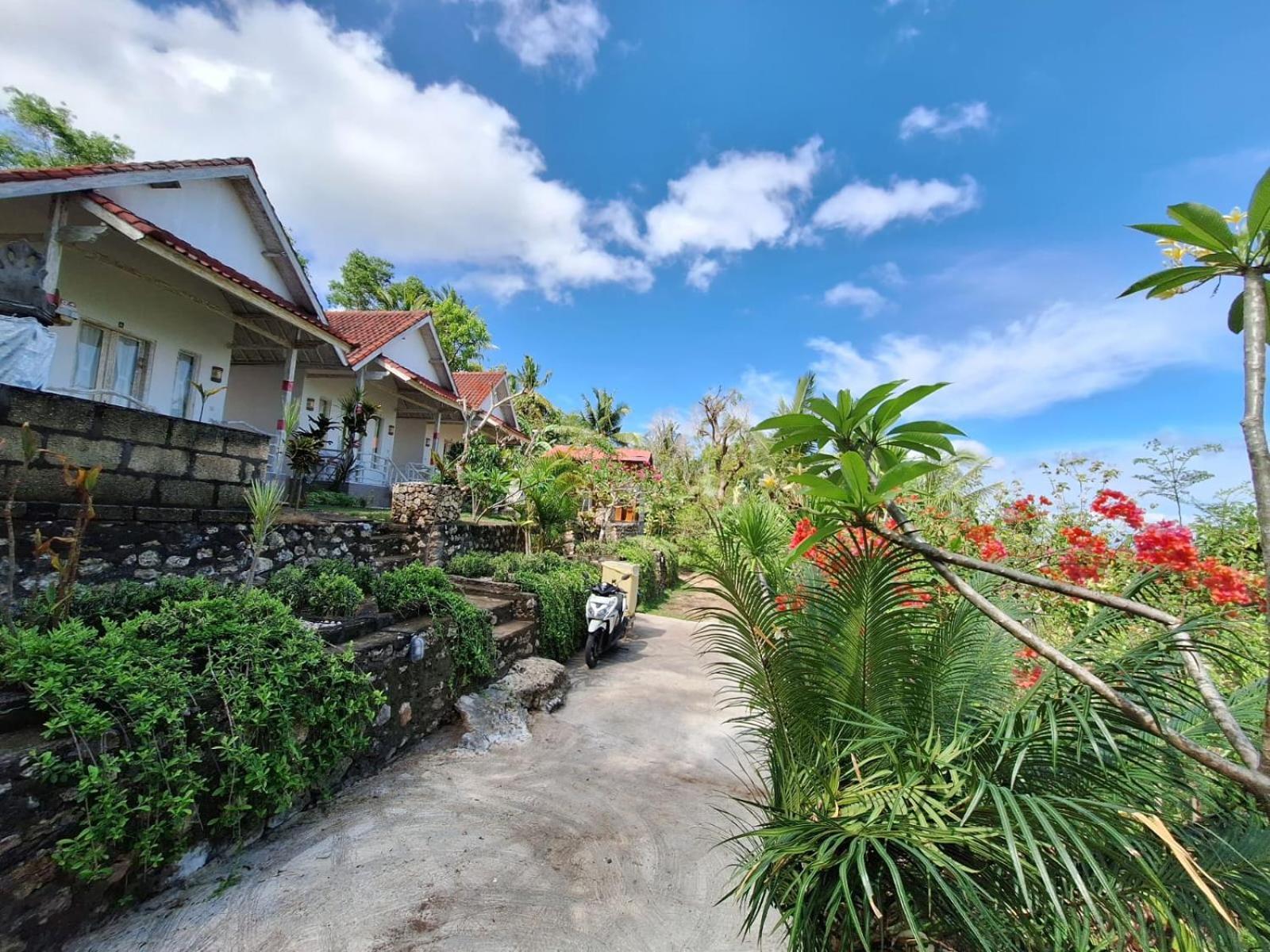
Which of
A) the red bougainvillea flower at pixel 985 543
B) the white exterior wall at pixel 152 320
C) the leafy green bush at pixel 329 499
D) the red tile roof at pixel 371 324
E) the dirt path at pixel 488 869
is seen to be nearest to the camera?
the dirt path at pixel 488 869

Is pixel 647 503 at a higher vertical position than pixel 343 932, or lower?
higher

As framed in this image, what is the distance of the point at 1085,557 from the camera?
15.6 feet

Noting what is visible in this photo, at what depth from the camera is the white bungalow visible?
6.09 meters

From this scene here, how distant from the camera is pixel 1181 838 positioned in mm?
1237

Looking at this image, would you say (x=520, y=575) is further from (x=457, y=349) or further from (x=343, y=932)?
(x=457, y=349)

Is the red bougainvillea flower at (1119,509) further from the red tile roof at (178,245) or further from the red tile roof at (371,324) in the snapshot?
the red tile roof at (371,324)

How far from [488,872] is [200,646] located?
1.77m

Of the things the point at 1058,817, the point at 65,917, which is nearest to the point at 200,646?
the point at 65,917

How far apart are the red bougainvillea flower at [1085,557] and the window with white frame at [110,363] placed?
10.7m

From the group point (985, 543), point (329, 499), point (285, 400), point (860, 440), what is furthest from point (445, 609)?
point (285, 400)

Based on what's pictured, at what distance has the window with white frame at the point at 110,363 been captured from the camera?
7.21 m

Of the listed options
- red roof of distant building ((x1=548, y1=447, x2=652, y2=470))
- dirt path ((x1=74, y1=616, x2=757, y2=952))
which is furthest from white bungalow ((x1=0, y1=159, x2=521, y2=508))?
red roof of distant building ((x1=548, y1=447, x2=652, y2=470))

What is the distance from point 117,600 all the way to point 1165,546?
22.3 ft

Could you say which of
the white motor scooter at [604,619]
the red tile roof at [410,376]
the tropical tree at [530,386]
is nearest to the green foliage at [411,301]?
the tropical tree at [530,386]
